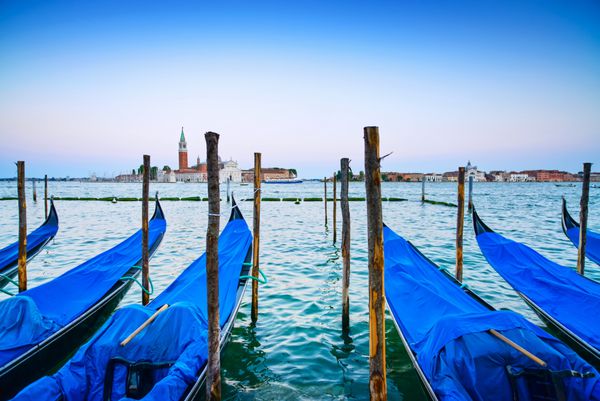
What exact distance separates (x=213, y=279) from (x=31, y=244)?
6378mm

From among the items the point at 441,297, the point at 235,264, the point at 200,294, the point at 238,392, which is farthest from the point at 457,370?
the point at 235,264

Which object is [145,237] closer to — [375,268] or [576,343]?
[375,268]

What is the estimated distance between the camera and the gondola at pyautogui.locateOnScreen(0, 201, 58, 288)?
567cm

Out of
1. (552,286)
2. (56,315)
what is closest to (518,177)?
(552,286)

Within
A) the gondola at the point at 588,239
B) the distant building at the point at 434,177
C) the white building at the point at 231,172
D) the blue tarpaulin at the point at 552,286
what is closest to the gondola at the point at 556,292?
the blue tarpaulin at the point at 552,286

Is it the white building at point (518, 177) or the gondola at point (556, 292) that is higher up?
the white building at point (518, 177)

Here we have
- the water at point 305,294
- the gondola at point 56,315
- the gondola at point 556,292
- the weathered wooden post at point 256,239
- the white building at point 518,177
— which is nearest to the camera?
the gondola at point 56,315

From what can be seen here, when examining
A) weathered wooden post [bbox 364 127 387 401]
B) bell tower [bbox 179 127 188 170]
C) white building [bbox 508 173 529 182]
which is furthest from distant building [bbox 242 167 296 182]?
weathered wooden post [bbox 364 127 387 401]

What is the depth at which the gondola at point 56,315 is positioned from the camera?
9.66 ft

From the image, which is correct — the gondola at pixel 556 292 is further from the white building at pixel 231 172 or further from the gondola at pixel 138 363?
the white building at pixel 231 172

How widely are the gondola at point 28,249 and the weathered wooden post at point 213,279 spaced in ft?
14.3

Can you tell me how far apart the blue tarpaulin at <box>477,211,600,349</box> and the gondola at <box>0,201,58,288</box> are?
7038 mm

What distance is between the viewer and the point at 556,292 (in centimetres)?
401

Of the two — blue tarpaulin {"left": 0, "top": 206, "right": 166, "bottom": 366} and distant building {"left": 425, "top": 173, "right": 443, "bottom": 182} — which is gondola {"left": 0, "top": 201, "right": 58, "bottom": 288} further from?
distant building {"left": 425, "top": 173, "right": 443, "bottom": 182}
